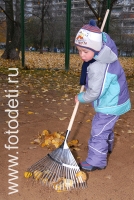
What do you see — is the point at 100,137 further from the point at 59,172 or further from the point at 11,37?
the point at 11,37

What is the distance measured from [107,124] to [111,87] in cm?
41

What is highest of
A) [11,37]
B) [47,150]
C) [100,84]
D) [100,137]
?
[11,37]

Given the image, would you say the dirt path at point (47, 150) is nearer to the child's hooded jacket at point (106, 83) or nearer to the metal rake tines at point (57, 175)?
→ the metal rake tines at point (57, 175)

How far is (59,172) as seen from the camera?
252cm

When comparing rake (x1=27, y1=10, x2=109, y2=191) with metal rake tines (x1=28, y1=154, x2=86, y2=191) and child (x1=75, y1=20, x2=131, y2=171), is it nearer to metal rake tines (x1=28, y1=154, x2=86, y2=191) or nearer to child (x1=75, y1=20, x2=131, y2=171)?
metal rake tines (x1=28, y1=154, x2=86, y2=191)

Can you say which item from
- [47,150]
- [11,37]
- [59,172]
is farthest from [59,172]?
[11,37]

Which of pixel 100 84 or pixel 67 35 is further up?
pixel 67 35

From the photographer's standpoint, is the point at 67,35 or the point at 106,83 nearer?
the point at 106,83

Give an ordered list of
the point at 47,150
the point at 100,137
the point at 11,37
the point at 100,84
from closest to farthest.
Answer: the point at 100,84
the point at 100,137
the point at 47,150
the point at 11,37

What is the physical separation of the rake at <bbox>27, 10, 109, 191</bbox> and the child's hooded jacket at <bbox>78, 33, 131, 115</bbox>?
628 millimetres

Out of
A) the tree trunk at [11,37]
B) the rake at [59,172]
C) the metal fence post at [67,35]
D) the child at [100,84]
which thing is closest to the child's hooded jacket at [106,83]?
the child at [100,84]

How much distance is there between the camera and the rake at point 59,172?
242 cm

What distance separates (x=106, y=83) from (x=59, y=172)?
3.32 feet

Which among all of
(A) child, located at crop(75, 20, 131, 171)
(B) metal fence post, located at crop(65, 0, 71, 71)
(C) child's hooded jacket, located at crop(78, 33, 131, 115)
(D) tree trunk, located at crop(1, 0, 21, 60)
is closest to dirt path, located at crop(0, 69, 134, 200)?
(A) child, located at crop(75, 20, 131, 171)
